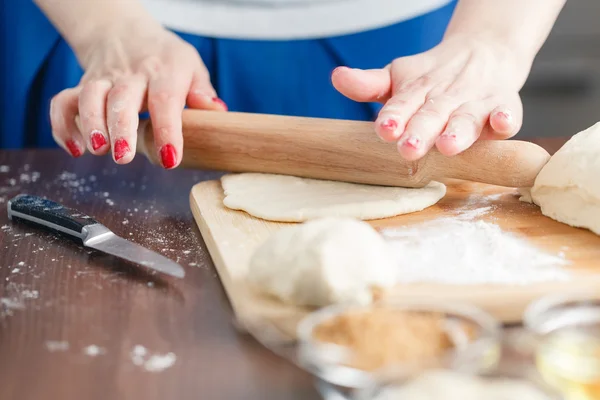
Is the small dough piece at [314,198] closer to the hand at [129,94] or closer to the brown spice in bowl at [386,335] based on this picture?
the hand at [129,94]

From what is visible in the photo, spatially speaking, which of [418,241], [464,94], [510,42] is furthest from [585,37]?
[418,241]

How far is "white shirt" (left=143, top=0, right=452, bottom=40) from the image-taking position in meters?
1.78

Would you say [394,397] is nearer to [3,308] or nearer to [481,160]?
[3,308]

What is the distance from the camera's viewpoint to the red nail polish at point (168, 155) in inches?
51.2

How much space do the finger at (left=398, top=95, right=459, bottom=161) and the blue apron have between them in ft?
2.11

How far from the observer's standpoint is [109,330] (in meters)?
0.85

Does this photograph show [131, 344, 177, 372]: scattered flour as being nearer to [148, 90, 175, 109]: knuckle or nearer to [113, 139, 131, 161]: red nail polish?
[113, 139, 131, 161]: red nail polish

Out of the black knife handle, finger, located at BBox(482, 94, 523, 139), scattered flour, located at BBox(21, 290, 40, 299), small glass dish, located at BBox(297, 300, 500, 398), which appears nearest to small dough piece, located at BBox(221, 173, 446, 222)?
finger, located at BBox(482, 94, 523, 139)

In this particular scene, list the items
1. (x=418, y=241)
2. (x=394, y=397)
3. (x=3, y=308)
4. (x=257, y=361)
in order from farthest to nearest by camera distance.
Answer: (x=418, y=241) < (x=3, y=308) < (x=257, y=361) < (x=394, y=397)

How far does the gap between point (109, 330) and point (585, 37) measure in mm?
2808

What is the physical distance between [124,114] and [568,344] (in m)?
0.87

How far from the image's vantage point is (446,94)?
129cm

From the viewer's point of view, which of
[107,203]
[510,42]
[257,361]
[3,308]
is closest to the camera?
[257,361]

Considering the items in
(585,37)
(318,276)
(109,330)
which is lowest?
(585,37)
